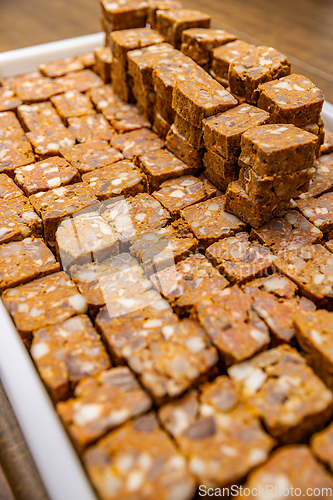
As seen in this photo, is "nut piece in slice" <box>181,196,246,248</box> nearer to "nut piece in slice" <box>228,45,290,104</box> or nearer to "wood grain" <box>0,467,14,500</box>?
"nut piece in slice" <box>228,45,290,104</box>

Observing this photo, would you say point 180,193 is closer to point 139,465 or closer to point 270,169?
point 270,169

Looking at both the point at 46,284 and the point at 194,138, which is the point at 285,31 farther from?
the point at 46,284

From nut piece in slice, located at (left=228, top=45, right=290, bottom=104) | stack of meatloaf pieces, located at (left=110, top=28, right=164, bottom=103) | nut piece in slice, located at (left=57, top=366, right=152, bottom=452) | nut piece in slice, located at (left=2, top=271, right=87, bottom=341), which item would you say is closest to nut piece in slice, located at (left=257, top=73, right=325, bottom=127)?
nut piece in slice, located at (left=228, top=45, right=290, bottom=104)

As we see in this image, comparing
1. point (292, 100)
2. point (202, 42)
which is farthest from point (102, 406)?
point (202, 42)

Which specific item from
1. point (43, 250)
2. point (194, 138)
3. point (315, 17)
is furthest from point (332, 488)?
point (315, 17)

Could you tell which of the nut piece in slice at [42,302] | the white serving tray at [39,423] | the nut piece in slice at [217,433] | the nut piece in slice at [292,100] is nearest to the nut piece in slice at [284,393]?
the nut piece in slice at [217,433]

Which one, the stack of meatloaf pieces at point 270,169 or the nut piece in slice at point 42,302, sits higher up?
the stack of meatloaf pieces at point 270,169

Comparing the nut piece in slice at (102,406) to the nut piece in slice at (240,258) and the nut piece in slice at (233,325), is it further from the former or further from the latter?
the nut piece in slice at (240,258)
